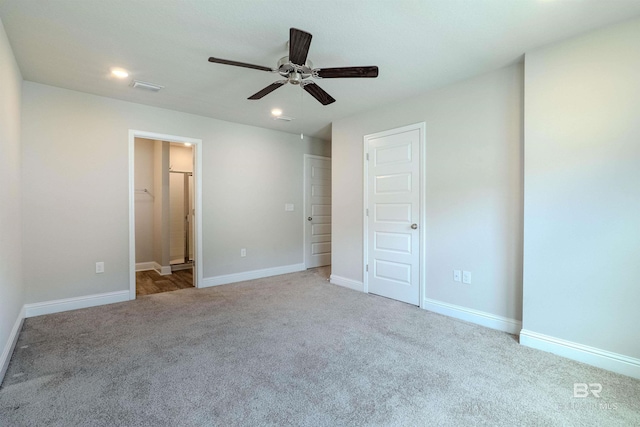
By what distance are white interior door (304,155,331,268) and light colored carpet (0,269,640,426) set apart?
7.95 feet

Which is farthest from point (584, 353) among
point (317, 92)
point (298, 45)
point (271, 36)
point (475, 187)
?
point (271, 36)

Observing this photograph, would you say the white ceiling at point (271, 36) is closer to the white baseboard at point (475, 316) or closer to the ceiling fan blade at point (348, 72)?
the ceiling fan blade at point (348, 72)

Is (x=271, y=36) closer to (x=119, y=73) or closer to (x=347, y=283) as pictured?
(x=119, y=73)

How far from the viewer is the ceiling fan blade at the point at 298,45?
1832mm

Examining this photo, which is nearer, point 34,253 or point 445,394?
point 445,394

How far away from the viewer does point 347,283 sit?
4367 mm

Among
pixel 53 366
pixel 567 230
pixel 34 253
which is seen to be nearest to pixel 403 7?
pixel 567 230

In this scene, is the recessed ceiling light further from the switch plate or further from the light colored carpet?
the switch plate

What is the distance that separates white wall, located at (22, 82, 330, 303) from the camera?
3.19m

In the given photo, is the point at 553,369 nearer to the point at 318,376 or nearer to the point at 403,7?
the point at 318,376

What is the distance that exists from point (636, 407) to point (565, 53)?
246cm

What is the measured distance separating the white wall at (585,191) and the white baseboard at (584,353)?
0.10 ft

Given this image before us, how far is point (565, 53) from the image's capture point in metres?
2.34

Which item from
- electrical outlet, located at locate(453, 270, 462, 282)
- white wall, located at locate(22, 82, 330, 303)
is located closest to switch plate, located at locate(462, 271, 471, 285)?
electrical outlet, located at locate(453, 270, 462, 282)
